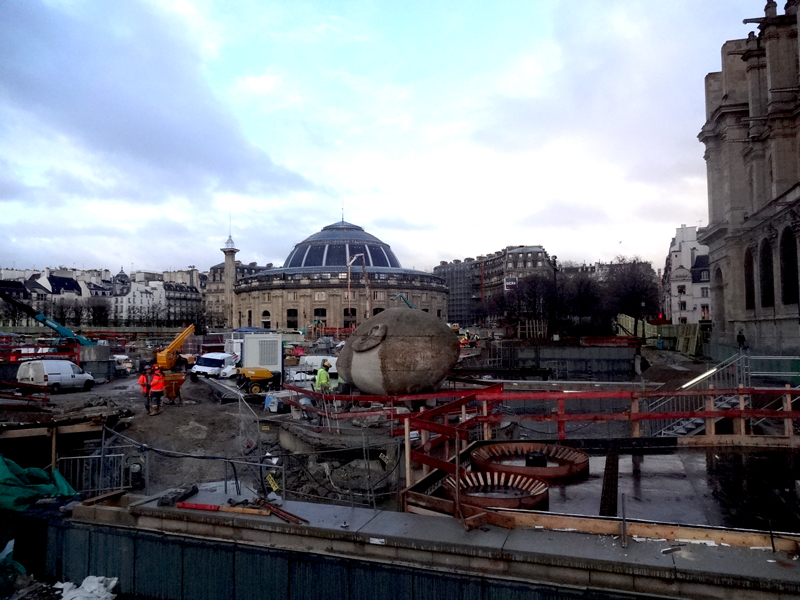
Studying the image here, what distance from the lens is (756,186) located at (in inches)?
1195

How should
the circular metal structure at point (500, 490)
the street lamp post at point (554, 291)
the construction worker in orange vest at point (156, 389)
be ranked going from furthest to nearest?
the street lamp post at point (554, 291), the construction worker in orange vest at point (156, 389), the circular metal structure at point (500, 490)

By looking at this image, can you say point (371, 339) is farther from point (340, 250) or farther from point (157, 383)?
point (340, 250)

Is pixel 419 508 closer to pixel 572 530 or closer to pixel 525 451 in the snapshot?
pixel 572 530

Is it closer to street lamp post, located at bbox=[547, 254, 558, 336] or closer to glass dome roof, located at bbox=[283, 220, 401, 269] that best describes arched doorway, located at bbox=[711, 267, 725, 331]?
street lamp post, located at bbox=[547, 254, 558, 336]

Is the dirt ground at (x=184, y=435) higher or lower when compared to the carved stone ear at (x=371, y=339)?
lower

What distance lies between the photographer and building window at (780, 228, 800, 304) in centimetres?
2489

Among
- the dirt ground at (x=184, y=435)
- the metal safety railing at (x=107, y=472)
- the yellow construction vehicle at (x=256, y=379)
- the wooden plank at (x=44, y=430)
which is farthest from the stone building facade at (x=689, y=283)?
the metal safety railing at (x=107, y=472)

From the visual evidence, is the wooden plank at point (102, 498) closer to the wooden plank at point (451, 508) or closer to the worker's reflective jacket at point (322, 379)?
the wooden plank at point (451, 508)

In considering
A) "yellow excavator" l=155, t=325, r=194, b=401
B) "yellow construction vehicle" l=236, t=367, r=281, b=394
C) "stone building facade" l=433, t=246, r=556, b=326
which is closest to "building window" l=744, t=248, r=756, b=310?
"yellow construction vehicle" l=236, t=367, r=281, b=394

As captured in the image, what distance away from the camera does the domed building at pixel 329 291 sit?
91.9m

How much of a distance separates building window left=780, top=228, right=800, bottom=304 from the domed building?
64.1 meters

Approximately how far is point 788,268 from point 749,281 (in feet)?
21.5

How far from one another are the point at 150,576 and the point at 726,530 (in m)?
5.83

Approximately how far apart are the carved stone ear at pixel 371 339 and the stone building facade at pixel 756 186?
65.8ft
